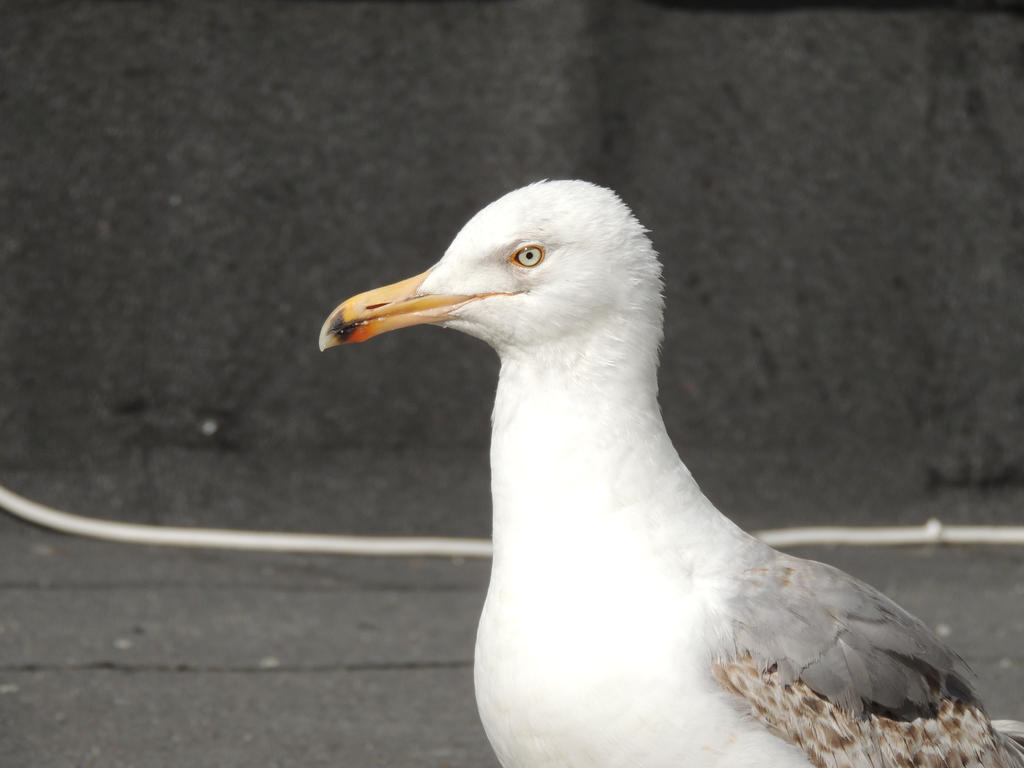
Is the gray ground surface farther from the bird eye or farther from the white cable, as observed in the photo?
the bird eye

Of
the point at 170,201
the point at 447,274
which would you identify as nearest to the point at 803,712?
the point at 447,274

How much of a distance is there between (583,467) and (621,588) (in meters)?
0.20

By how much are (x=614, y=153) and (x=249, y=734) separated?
251cm

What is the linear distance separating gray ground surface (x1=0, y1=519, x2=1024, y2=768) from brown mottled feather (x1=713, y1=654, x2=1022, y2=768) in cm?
107

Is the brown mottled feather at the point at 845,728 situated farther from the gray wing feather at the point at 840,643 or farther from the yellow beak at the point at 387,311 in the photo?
the yellow beak at the point at 387,311

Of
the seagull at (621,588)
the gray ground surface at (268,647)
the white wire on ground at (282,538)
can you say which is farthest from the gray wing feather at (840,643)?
the white wire on ground at (282,538)

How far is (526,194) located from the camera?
2.28m

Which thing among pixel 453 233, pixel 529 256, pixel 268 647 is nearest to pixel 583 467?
pixel 529 256

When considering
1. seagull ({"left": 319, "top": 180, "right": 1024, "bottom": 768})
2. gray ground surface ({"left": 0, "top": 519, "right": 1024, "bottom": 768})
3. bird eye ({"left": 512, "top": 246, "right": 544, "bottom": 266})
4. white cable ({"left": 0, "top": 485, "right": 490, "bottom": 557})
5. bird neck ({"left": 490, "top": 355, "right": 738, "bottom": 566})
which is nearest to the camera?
seagull ({"left": 319, "top": 180, "right": 1024, "bottom": 768})

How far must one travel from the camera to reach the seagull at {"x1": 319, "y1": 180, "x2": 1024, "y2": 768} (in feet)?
6.66

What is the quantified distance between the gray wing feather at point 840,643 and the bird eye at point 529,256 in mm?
571

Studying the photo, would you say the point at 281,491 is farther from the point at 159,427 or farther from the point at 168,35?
the point at 168,35

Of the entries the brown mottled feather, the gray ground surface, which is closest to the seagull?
the brown mottled feather

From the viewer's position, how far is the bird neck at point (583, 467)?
216 centimetres
